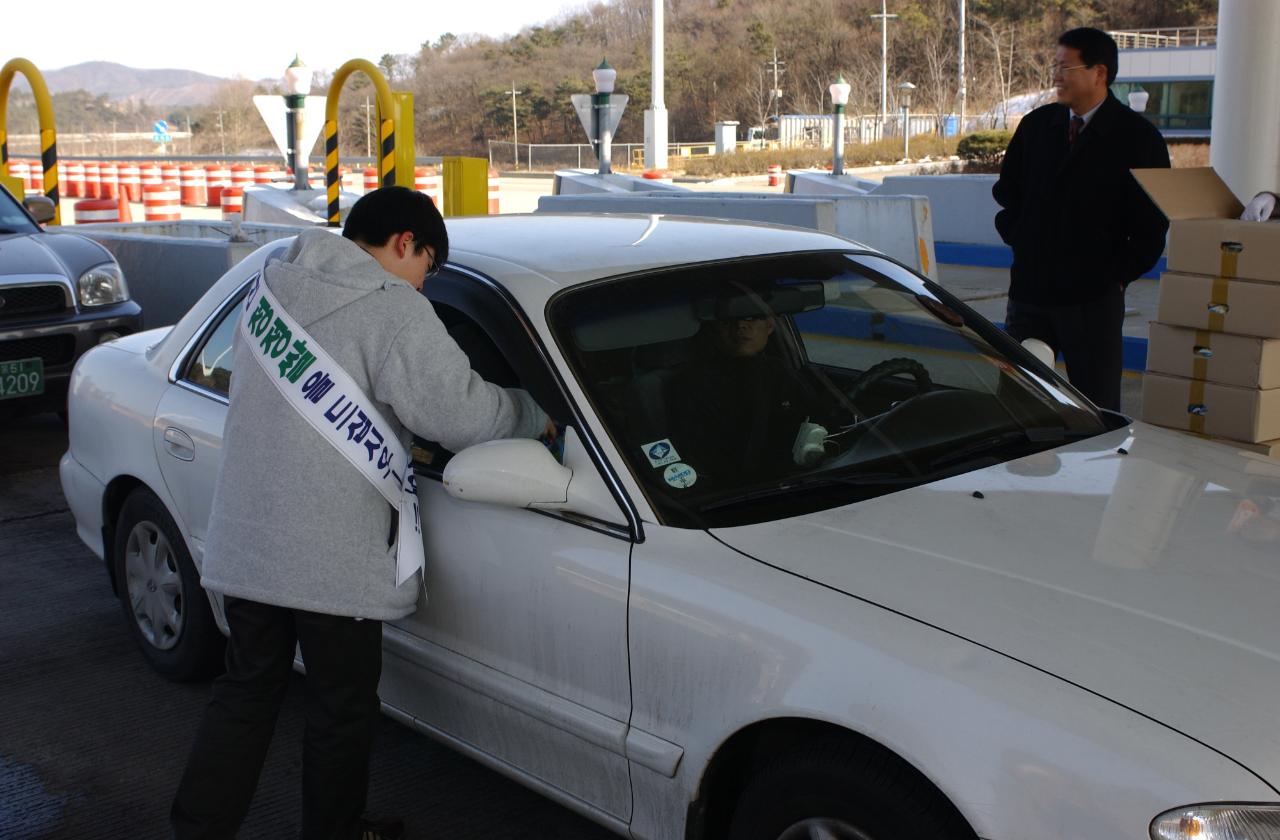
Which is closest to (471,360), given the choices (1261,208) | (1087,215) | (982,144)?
(1087,215)

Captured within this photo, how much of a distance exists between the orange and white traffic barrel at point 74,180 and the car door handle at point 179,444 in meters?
30.0

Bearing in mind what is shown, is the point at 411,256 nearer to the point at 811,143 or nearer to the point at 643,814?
the point at 643,814

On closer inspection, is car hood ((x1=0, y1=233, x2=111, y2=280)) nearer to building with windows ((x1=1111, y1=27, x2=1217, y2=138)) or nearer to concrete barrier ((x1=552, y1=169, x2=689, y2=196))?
concrete barrier ((x1=552, y1=169, x2=689, y2=196))

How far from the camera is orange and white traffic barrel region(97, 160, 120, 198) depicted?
2903 centimetres

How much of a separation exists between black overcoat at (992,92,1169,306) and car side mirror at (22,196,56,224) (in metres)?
5.94

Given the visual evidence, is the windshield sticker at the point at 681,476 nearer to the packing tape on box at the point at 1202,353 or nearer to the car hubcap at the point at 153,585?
the car hubcap at the point at 153,585

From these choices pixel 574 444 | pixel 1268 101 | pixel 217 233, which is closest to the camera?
pixel 574 444

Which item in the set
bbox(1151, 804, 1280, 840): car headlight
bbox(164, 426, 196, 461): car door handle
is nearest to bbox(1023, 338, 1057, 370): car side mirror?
bbox(1151, 804, 1280, 840): car headlight

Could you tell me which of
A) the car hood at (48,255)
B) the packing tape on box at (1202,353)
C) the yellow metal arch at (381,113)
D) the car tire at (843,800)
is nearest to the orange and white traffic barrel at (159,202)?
the yellow metal arch at (381,113)

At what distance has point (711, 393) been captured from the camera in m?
2.97

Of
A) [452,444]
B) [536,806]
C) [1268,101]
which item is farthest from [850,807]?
[1268,101]

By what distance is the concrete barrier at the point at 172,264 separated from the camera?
29.5 feet

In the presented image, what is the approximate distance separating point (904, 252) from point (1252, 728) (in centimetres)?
824

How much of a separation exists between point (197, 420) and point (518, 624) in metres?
1.36
